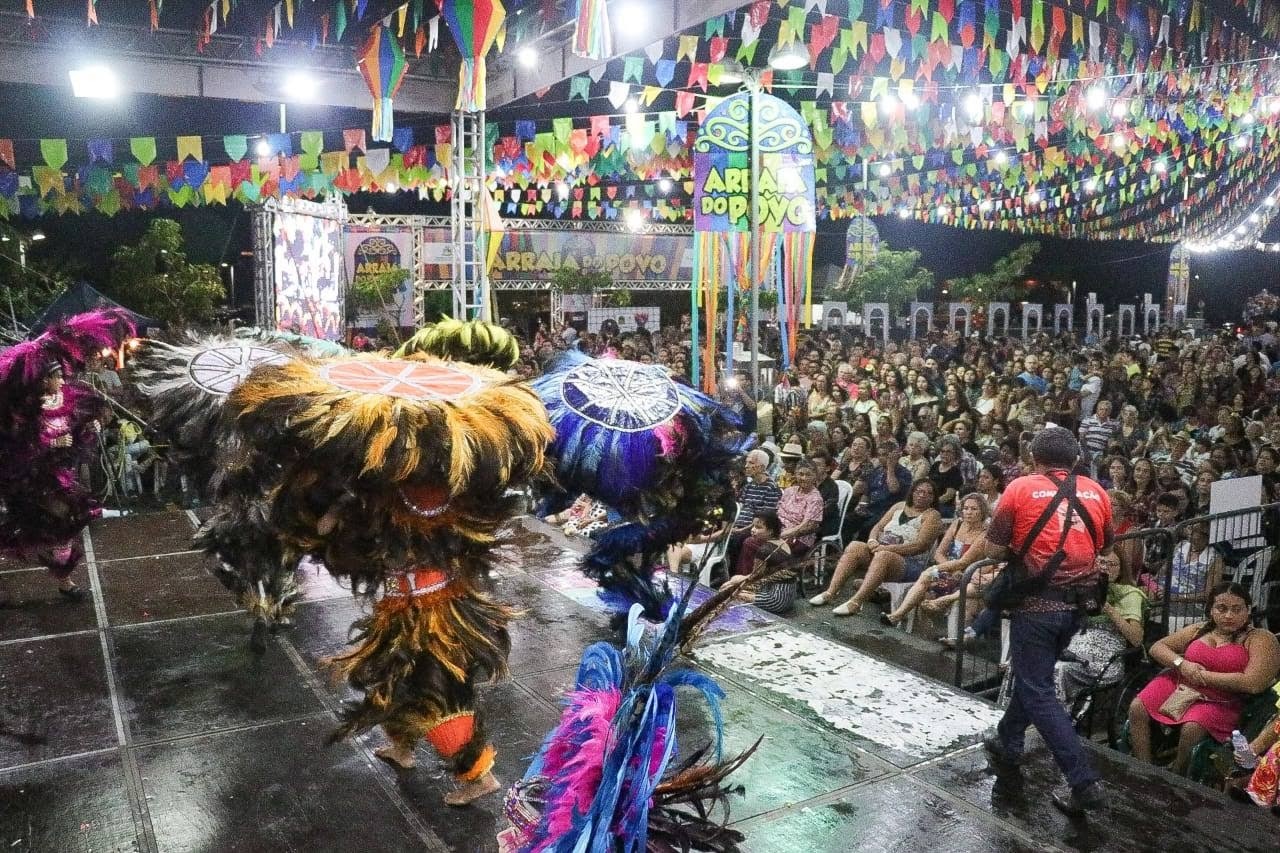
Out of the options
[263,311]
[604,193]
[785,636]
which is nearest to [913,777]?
[785,636]

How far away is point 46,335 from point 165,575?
2.12m

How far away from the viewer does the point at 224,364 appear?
4270 mm

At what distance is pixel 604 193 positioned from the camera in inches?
971

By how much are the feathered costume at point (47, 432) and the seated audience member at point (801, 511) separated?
13.5 ft

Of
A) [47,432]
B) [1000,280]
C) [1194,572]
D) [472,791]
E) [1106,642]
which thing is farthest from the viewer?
[1000,280]

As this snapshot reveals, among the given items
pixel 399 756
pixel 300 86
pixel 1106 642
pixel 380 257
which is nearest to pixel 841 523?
pixel 1106 642

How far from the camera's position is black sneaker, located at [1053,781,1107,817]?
351 cm

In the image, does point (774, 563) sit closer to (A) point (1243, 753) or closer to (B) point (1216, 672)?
(B) point (1216, 672)

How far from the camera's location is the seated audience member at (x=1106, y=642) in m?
5.01

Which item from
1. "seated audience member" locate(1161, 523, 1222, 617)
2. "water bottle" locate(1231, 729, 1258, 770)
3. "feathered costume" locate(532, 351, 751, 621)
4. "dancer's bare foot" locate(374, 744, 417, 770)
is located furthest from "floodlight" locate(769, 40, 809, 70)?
"dancer's bare foot" locate(374, 744, 417, 770)

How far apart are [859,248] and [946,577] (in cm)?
2261

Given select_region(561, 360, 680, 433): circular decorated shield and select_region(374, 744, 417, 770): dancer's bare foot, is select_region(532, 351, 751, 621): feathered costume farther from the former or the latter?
select_region(374, 744, 417, 770): dancer's bare foot

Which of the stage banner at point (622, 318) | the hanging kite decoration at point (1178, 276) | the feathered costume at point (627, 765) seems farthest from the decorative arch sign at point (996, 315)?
the feathered costume at point (627, 765)

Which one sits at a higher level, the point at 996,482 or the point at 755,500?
the point at 996,482
